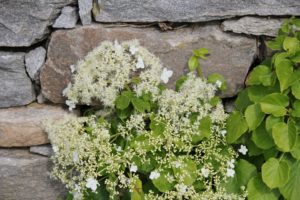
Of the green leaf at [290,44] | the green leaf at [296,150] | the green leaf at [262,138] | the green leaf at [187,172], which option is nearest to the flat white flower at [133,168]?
the green leaf at [187,172]

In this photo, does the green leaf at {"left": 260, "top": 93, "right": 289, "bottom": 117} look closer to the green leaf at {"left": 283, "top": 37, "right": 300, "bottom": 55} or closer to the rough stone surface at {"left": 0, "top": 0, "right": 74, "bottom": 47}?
the green leaf at {"left": 283, "top": 37, "right": 300, "bottom": 55}

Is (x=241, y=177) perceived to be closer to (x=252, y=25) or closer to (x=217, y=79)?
(x=217, y=79)

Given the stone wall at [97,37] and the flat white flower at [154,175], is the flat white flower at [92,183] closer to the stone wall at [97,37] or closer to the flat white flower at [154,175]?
the flat white flower at [154,175]

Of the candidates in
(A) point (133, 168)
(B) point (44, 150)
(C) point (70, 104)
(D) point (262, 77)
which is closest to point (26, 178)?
(B) point (44, 150)

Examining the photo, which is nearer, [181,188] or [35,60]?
[181,188]

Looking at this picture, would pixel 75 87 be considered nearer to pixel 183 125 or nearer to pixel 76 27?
pixel 76 27

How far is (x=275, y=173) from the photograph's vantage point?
2086 millimetres

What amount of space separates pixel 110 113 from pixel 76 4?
0.50 m

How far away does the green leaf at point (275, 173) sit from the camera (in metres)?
2.06

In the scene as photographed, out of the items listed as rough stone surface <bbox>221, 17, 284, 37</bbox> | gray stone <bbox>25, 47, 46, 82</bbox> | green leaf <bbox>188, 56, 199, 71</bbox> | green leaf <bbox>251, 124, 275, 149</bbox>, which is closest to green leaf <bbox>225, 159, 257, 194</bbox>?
green leaf <bbox>251, 124, 275, 149</bbox>

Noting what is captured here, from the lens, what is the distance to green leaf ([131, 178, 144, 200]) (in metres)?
2.18

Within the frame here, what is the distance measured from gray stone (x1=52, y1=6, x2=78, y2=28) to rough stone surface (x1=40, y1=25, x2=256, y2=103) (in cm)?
3

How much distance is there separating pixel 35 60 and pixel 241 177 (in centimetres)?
104

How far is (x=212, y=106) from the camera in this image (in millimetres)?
2275
